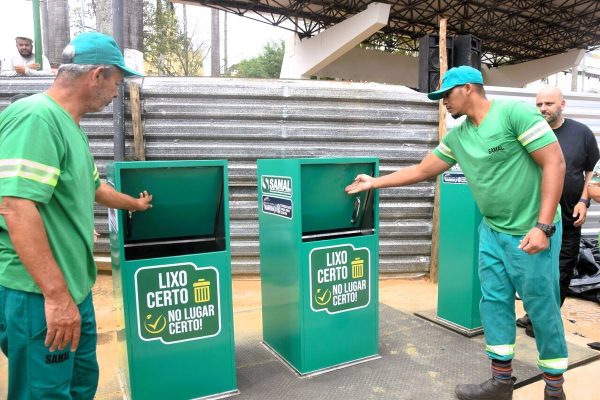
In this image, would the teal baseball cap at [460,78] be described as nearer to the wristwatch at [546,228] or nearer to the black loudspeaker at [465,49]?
the wristwatch at [546,228]

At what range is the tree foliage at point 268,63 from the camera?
3212cm

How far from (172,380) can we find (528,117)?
264 centimetres

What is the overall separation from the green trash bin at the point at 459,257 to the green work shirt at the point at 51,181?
120 inches

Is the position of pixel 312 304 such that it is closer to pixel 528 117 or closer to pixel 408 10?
pixel 528 117

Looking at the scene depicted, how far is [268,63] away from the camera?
32.4 meters

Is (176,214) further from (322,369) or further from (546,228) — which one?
(546,228)

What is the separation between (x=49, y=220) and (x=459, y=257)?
10.8ft

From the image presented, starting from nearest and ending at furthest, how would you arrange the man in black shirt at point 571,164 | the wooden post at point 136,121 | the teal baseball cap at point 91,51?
the teal baseball cap at point 91,51, the man in black shirt at point 571,164, the wooden post at point 136,121

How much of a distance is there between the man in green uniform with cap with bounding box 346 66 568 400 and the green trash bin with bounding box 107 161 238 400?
5.13 ft

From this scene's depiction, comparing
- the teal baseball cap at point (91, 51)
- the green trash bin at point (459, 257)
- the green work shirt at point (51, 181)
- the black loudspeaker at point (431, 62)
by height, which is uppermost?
the black loudspeaker at point (431, 62)

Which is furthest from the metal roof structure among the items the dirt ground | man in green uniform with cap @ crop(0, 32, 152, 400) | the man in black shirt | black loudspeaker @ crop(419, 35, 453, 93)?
man in green uniform with cap @ crop(0, 32, 152, 400)

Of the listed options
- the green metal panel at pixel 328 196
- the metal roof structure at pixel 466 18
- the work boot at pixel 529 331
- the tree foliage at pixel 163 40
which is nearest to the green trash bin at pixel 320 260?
the green metal panel at pixel 328 196

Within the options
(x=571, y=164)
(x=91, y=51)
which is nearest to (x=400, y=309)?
(x=571, y=164)

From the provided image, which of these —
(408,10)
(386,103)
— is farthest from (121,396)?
(408,10)
